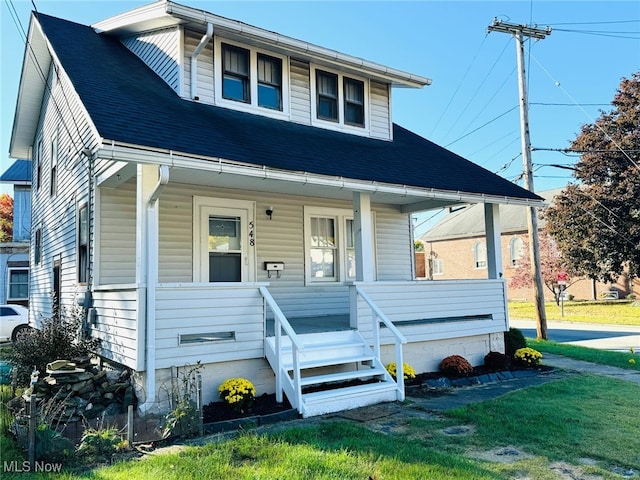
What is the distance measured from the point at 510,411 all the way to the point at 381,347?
8.23ft

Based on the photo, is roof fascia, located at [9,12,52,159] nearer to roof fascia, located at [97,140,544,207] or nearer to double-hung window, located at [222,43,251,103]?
double-hung window, located at [222,43,251,103]

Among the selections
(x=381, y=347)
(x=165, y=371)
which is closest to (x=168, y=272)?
(x=165, y=371)

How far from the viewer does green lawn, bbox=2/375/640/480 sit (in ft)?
14.0

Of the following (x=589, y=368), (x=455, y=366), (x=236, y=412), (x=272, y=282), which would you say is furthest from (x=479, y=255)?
(x=236, y=412)

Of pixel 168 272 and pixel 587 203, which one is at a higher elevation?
pixel 587 203

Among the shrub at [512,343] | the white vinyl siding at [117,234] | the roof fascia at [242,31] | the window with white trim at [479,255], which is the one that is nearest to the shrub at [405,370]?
the shrub at [512,343]

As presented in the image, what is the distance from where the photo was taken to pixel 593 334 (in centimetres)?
1820

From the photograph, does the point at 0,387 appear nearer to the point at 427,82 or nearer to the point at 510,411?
the point at 510,411

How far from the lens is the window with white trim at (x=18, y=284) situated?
21.0 m

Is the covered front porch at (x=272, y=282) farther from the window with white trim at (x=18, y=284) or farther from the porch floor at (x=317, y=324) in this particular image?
the window with white trim at (x=18, y=284)

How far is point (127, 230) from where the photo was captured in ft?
27.1

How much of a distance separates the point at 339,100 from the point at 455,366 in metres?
6.25

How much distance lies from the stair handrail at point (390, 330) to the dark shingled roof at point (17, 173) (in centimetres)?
2178
